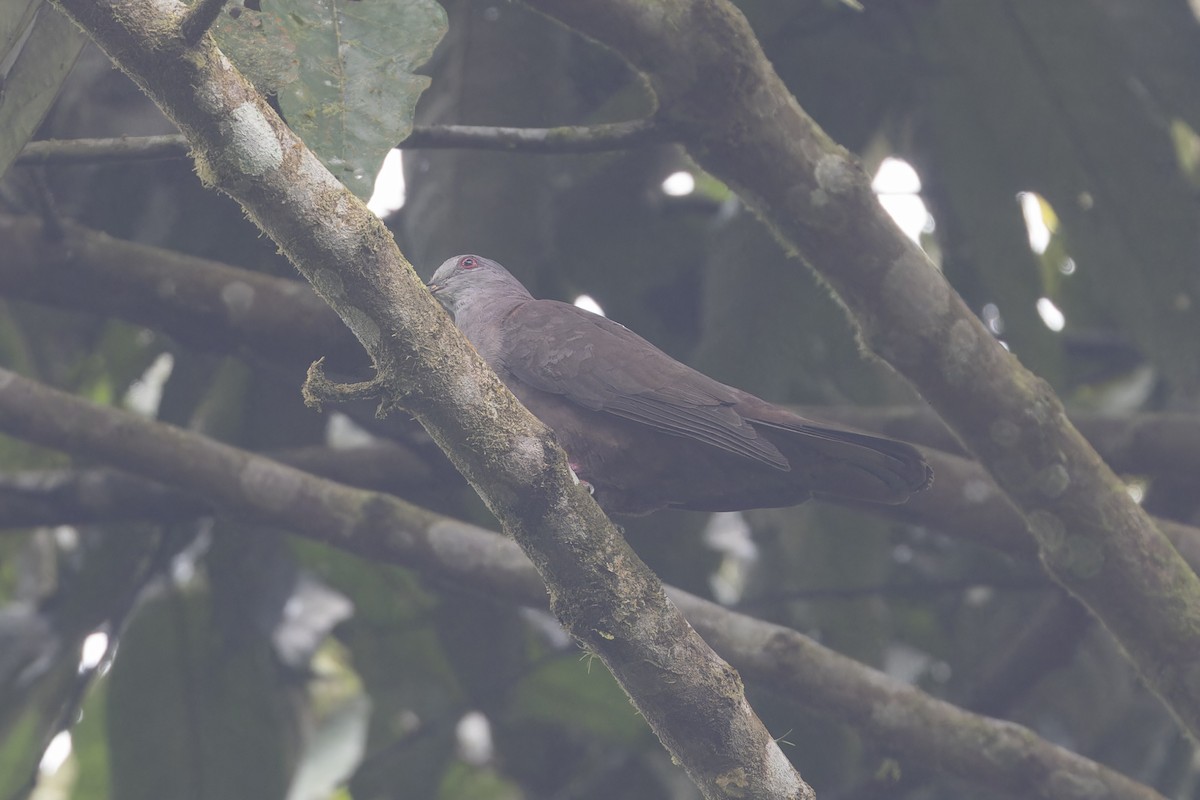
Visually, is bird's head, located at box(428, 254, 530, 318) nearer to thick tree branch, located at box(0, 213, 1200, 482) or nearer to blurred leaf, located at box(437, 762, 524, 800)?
thick tree branch, located at box(0, 213, 1200, 482)

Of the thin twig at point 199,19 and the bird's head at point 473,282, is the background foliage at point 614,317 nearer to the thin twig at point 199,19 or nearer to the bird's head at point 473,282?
the bird's head at point 473,282

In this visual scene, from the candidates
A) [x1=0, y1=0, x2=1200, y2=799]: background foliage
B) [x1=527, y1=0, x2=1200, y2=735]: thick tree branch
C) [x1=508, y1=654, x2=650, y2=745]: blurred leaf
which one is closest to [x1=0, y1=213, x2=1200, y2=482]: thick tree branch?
[x1=0, y1=0, x2=1200, y2=799]: background foliage

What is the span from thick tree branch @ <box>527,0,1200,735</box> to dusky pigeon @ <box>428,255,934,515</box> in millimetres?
330

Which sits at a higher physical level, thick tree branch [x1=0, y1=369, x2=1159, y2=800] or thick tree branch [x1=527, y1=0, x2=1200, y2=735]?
thick tree branch [x1=527, y1=0, x2=1200, y2=735]

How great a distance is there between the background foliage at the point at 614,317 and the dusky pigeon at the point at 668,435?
438 millimetres

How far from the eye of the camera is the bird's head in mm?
4320

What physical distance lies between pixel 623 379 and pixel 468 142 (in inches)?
31.4

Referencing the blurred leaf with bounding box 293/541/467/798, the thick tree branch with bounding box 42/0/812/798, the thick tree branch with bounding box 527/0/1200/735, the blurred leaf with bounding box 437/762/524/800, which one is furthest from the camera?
the blurred leaf with bounding box 437/762/524/800

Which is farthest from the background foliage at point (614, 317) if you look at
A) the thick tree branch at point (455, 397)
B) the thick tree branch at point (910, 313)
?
the thick tree branch at point (455, 397)

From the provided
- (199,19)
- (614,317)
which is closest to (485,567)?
(614,317)

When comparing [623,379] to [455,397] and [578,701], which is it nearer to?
[455,397]

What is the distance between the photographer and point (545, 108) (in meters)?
4.18

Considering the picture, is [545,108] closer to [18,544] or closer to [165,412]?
[165,412]

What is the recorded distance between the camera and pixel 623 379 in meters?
3.49
